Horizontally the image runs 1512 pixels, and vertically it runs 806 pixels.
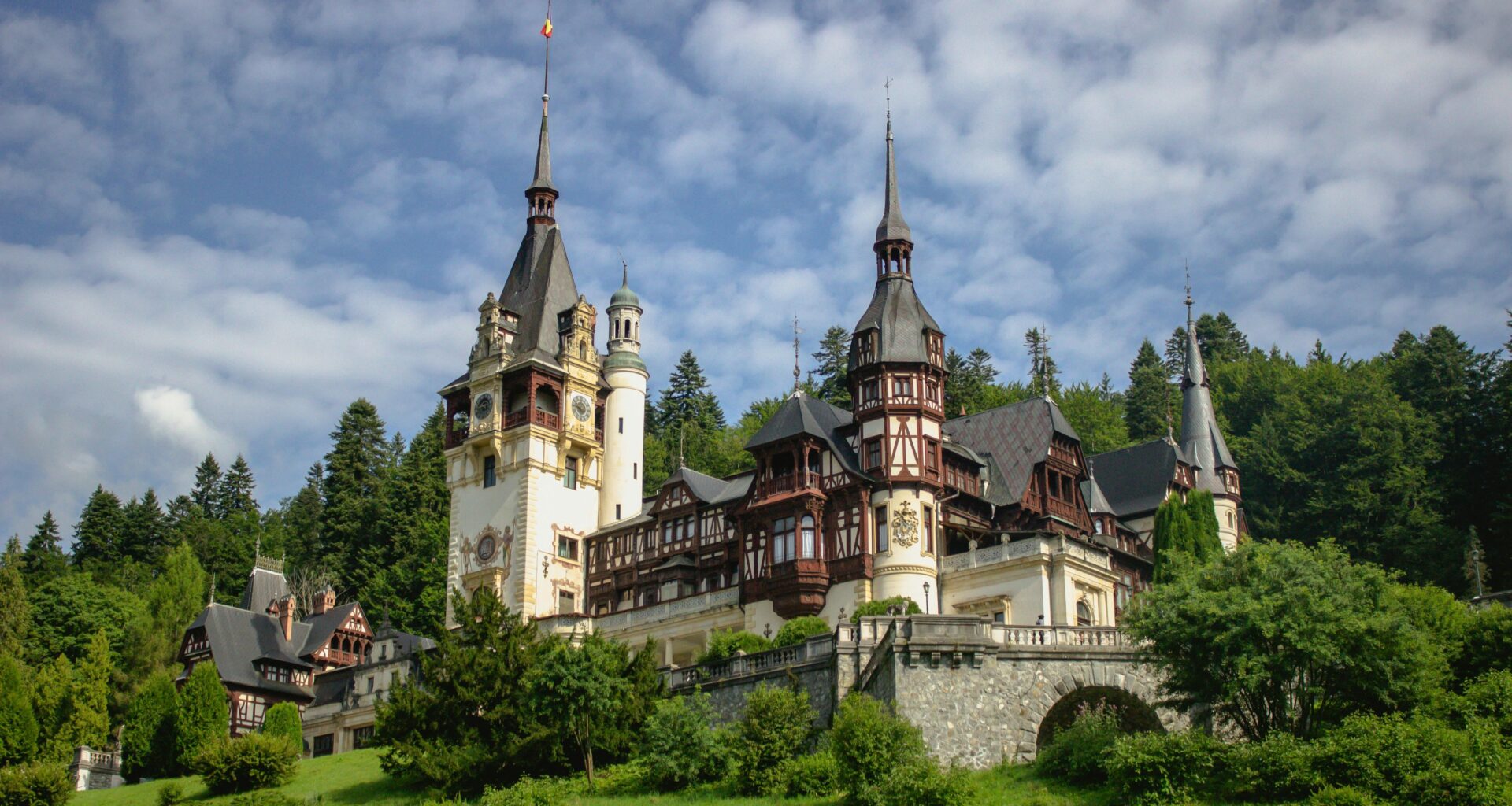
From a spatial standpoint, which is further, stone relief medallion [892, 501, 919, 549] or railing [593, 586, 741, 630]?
railing [593, 586, 741, 630]

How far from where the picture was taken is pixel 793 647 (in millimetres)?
42406

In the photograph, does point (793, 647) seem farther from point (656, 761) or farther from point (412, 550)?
point (412, 550)

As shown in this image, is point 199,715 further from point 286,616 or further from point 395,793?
point 395,793

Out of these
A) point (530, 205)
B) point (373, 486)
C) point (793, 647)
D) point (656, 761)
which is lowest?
point (656, 761)

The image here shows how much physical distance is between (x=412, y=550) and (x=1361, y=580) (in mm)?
58205

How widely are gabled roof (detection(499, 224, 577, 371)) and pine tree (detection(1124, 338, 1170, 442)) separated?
35.5m

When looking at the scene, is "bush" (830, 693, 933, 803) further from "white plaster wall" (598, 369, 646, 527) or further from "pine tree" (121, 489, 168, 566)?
"pine tree" (121, 489, 168, 566)

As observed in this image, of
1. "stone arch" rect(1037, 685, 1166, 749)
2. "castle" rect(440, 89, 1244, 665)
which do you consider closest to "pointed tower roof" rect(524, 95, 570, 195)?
"castle" rect(440, 89, 1244, 665)

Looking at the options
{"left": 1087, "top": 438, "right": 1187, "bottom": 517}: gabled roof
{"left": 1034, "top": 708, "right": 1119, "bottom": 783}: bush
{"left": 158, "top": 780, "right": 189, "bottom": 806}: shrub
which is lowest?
{"left": 158, "top": 780, "right": 189, "bottom": 806}: shrub

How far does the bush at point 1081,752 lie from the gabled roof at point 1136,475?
28128 mm

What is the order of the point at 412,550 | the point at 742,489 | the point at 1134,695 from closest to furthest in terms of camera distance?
1. the point at 1134,695
2. the point at 742,489
3. the point at 412,550

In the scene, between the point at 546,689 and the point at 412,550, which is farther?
the point at 412,550

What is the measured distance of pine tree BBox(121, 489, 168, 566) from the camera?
102062 millimetres

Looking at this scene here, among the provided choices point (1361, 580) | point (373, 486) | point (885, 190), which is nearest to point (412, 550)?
point (373, 486)
